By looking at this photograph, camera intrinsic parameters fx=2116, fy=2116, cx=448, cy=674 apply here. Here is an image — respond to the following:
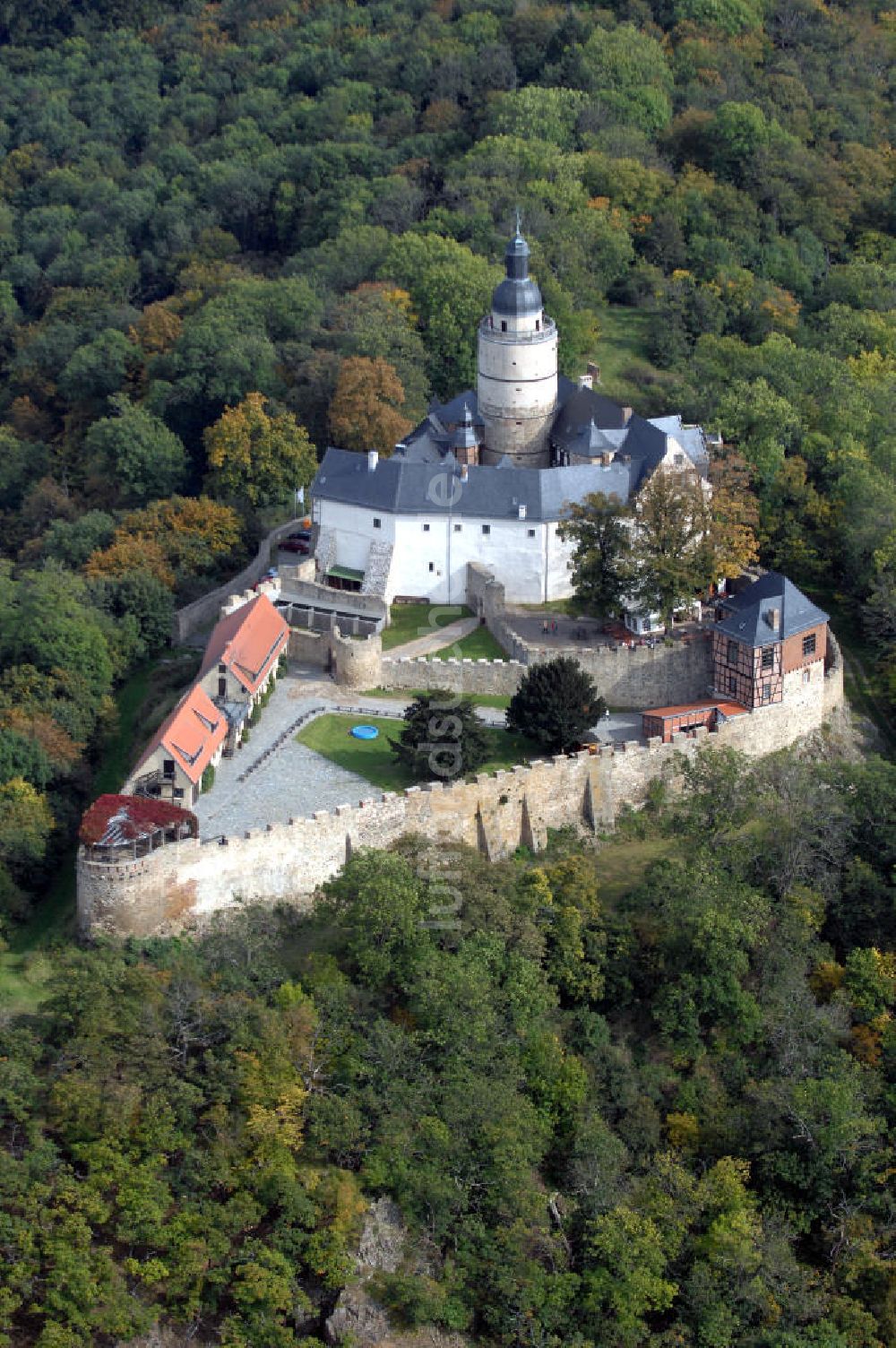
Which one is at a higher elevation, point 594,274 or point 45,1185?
point 594,274

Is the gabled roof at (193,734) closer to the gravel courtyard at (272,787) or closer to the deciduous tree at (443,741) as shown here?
the gravel courtyard at (272,787)

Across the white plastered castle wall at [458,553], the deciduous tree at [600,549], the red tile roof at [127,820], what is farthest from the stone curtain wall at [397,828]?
the white plastered castle wall at [458,553]

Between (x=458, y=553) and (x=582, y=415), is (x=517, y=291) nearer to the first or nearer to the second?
(x=582, y=415)

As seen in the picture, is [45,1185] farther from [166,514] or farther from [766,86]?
[766,86]

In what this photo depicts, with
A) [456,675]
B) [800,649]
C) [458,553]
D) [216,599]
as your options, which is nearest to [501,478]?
[458,553]

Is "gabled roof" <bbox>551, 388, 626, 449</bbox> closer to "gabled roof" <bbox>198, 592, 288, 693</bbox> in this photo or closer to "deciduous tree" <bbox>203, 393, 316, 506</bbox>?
"deciduous tree" <bbox>203, 393, 316, 506</bbox>

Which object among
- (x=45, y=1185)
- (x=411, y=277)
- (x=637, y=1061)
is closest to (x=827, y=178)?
(x=411, y=277)
